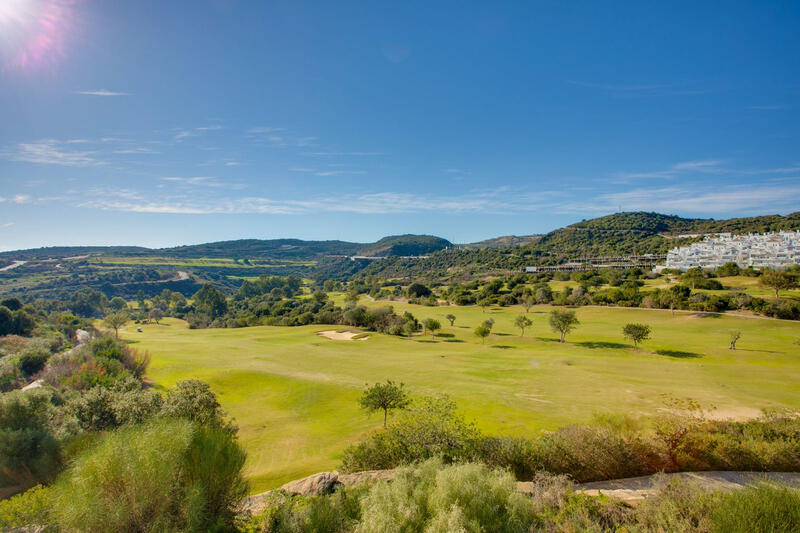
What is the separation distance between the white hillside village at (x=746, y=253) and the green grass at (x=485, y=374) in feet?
214

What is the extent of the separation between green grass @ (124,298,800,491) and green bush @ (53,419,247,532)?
8240mm

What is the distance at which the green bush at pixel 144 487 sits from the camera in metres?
9.09

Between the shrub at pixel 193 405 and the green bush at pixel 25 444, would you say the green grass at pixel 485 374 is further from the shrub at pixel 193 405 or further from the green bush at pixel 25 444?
the green bush at pixel 25 444

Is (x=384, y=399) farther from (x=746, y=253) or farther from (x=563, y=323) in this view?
(x=746, y=253)

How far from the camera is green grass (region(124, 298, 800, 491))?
25.8m

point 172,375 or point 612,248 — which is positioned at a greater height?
point 612,248

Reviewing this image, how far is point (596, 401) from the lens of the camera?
2875cm

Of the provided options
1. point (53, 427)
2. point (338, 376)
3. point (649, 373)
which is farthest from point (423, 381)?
point (53, 427)

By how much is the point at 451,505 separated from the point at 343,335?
210 ft

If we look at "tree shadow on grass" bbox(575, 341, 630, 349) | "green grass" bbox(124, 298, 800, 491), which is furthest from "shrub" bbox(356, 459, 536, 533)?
"tree shadow on grass" bbox(575, 341, 630, 349)

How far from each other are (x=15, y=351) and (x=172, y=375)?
69.6ft

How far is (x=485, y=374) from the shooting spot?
39.9 m

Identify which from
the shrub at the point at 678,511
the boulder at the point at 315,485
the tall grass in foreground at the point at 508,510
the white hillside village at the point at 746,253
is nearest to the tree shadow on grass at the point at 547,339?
the tall grass in foreground at the point at 508,510

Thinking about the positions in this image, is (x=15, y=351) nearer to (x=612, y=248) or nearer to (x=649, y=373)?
(x=649, y=373)
